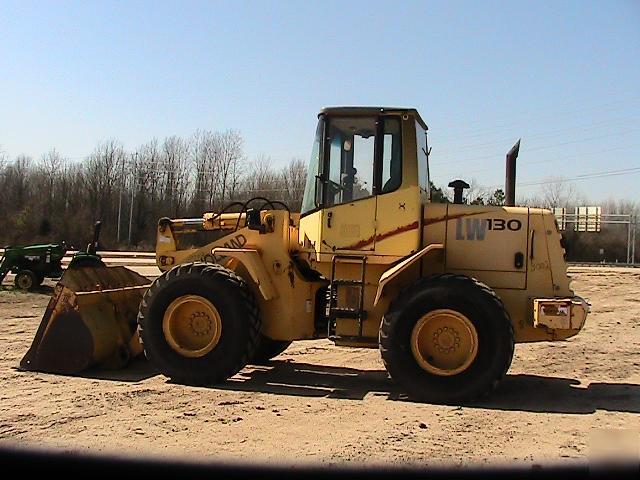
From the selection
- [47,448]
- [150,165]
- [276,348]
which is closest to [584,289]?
[276,348]

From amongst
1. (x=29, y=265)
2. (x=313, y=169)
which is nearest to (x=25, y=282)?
(x=29, y=265)

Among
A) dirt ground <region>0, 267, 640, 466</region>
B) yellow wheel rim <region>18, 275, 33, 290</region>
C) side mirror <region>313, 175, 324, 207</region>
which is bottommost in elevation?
dirt ground <region>0, 267, 640, 466</region>

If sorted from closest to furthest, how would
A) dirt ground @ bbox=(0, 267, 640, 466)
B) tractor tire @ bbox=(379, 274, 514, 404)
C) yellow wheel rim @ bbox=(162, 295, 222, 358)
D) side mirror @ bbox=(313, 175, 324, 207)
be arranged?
dirt ground @ bbox=(0, 267, 640, 466), tractor tire @ bbox=(379, 274, 514, 404), yellow wheel rim @ bbox=(162, 295, 222, 358), side mirror @ bbox=(313, 175, 324, 207)

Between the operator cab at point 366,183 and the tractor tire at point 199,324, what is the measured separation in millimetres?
1185

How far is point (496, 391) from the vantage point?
8812mm

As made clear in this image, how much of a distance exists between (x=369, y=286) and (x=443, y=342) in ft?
3.95

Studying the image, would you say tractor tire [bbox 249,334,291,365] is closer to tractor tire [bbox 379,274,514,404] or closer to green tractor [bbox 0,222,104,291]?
tractor tire [bbox 379,274,514,404]

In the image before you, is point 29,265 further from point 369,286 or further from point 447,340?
point 447,340

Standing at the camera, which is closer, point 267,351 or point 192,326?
point 192,326

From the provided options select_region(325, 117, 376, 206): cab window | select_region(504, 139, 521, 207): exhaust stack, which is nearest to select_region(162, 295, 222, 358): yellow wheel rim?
select_region(325, 117, 376, 206): cab window

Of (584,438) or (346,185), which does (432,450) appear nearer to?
(584,438)

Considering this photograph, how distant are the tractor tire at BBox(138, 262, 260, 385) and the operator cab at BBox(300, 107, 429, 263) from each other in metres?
1.18

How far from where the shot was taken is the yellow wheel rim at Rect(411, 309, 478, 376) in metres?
7.96

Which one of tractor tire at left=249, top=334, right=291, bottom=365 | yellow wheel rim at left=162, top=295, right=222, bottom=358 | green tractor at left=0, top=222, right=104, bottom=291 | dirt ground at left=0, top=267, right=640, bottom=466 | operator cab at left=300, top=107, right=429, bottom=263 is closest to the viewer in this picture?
dirt ground at left=0, top=267, right=640, bottom=466
